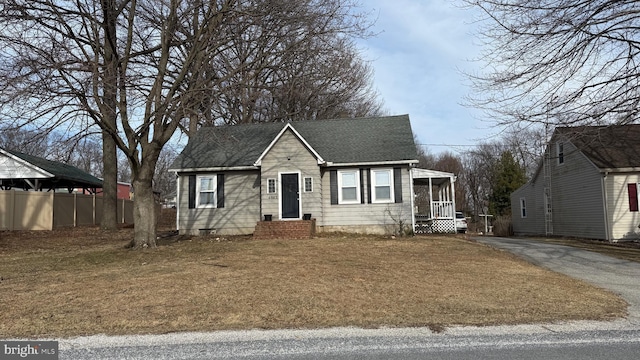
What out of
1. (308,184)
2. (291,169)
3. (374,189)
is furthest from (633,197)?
(291,169)

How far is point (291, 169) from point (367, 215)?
3.54m

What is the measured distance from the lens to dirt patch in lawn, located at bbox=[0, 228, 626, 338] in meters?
6.38

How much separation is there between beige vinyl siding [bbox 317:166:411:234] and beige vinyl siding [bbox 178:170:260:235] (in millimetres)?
2994

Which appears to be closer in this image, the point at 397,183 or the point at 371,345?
the point at 371,345

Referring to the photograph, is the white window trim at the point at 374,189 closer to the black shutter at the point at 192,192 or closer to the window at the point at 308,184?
the window at the point at 308,184

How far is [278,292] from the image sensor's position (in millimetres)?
7723

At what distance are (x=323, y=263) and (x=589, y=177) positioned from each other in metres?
16.4

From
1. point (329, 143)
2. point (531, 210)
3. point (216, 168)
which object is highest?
point (329, 143)

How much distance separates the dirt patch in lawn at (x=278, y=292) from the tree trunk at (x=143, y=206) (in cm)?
103

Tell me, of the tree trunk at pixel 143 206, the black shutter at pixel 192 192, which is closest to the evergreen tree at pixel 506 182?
the black shutter at pixel 192 192

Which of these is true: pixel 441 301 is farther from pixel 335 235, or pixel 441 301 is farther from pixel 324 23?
pixel 324 23

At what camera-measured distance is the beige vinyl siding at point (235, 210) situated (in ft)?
63.2

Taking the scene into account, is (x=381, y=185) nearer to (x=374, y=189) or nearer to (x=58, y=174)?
(x=374, y=189)

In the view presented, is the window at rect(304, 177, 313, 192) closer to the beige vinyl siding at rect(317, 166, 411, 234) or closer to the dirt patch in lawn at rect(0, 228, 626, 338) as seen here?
the beige vinyl siding at rect(317, 166, 411, 234)
